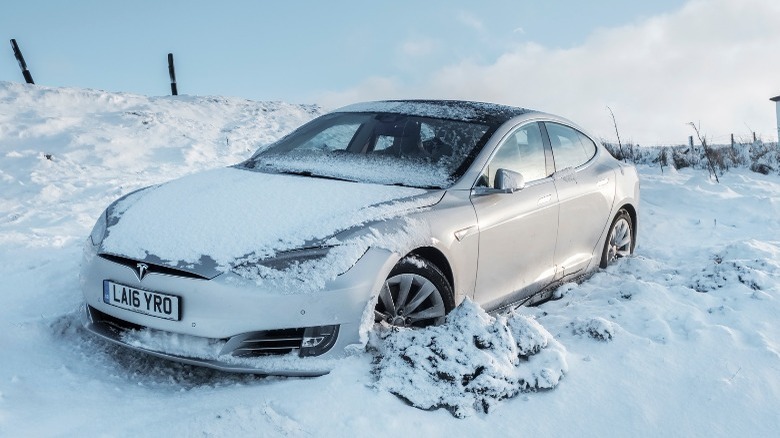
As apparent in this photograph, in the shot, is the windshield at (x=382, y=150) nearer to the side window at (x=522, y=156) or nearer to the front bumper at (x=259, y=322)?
the side window at (x=522, y=156)

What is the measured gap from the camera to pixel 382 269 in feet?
11.1

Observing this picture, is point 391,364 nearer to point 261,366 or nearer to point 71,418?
point 261,366

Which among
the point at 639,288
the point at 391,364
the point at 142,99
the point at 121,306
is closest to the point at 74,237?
the point at 121,306

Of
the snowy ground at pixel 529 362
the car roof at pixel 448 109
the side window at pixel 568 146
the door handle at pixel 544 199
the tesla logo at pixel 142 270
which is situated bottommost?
the snowy ground at pixel 529 362

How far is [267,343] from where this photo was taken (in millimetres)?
3268

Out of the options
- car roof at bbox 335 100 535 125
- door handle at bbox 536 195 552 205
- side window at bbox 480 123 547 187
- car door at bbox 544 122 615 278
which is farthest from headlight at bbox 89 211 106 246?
car door at bbox 544 122 615 278

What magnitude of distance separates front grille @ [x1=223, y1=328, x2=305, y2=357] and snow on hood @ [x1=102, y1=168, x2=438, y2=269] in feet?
1.20

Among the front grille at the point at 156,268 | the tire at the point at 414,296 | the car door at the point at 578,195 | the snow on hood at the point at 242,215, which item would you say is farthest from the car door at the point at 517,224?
the front grille at the point at 156,268

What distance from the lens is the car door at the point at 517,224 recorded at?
13.8 ft

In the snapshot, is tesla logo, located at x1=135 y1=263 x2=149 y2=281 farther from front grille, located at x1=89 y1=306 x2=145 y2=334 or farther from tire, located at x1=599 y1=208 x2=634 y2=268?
tire, located at x1=599 y1=208 x2=634 y2=268

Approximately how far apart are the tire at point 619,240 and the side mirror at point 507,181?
196 centimetres

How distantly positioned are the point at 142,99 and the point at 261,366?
52.9 feet

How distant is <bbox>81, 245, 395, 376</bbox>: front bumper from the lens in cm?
319

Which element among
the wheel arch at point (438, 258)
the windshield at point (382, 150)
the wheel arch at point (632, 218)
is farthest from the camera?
the wheel arch at point (632, 218)
